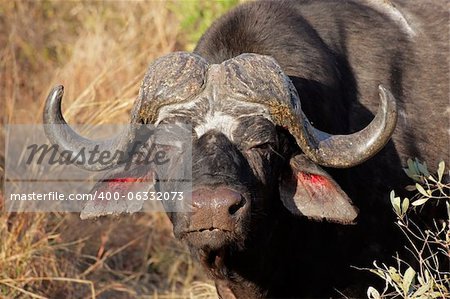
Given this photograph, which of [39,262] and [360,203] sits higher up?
[360,203]

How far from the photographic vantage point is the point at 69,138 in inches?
177

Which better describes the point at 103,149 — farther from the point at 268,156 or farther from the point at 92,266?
the point at 92,266

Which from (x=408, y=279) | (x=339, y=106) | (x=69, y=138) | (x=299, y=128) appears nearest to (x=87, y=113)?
(x=69, y=138)

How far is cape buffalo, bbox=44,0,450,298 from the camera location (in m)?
4.15

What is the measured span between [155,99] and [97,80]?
8.86 feet

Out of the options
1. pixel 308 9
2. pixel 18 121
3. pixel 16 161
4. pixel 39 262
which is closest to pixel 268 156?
pixel 308 9

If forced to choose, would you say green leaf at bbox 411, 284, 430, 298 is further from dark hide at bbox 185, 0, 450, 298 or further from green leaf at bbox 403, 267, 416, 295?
dark hide at bbox 185, 0, 450, 298

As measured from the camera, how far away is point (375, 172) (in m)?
4.81

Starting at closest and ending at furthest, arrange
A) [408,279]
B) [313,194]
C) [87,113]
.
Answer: [408,279] → [313,194] → [87,113]

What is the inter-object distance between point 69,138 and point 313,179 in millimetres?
1069

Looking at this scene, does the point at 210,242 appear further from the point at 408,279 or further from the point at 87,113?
the point at 87,113

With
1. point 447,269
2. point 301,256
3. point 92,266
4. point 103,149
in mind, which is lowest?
point 92,266

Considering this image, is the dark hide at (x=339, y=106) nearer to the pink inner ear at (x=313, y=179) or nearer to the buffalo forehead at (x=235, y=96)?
the pink inner ear at (x=313, y=179)

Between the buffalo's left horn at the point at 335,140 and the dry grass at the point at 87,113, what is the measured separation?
3.39 feet
